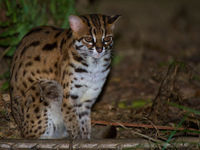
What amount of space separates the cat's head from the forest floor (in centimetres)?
100

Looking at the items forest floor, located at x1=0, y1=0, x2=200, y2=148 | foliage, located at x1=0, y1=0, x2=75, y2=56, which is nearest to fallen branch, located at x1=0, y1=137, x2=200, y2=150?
forest floor, located at x1=0, y1=0, x2=200, y2=148

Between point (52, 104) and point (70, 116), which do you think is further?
point (70, 116)

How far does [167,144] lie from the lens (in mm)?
3564

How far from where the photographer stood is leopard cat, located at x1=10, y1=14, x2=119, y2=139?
4.14 m

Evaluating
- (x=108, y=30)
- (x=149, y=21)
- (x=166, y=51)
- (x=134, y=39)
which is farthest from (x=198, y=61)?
(x=108, y=30)

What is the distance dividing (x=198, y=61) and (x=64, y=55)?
4.23m

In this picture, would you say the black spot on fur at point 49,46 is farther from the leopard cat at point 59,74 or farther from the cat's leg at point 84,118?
the cat's leg at point 84,118

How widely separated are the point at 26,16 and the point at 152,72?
105 inches

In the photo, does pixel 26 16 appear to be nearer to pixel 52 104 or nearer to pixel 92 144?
pixel 52 104

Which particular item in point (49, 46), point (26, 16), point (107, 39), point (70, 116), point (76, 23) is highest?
point (26, 16)

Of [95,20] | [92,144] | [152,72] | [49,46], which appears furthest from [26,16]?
[92,144]

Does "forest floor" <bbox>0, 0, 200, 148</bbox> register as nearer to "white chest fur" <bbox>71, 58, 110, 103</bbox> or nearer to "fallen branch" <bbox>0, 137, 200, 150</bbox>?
"fallen branch" <bbox>0, 137, 200, 150</bbox>

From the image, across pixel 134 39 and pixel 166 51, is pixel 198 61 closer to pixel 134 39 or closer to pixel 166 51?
pixel 166 51

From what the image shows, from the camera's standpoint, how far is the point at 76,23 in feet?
13.6
